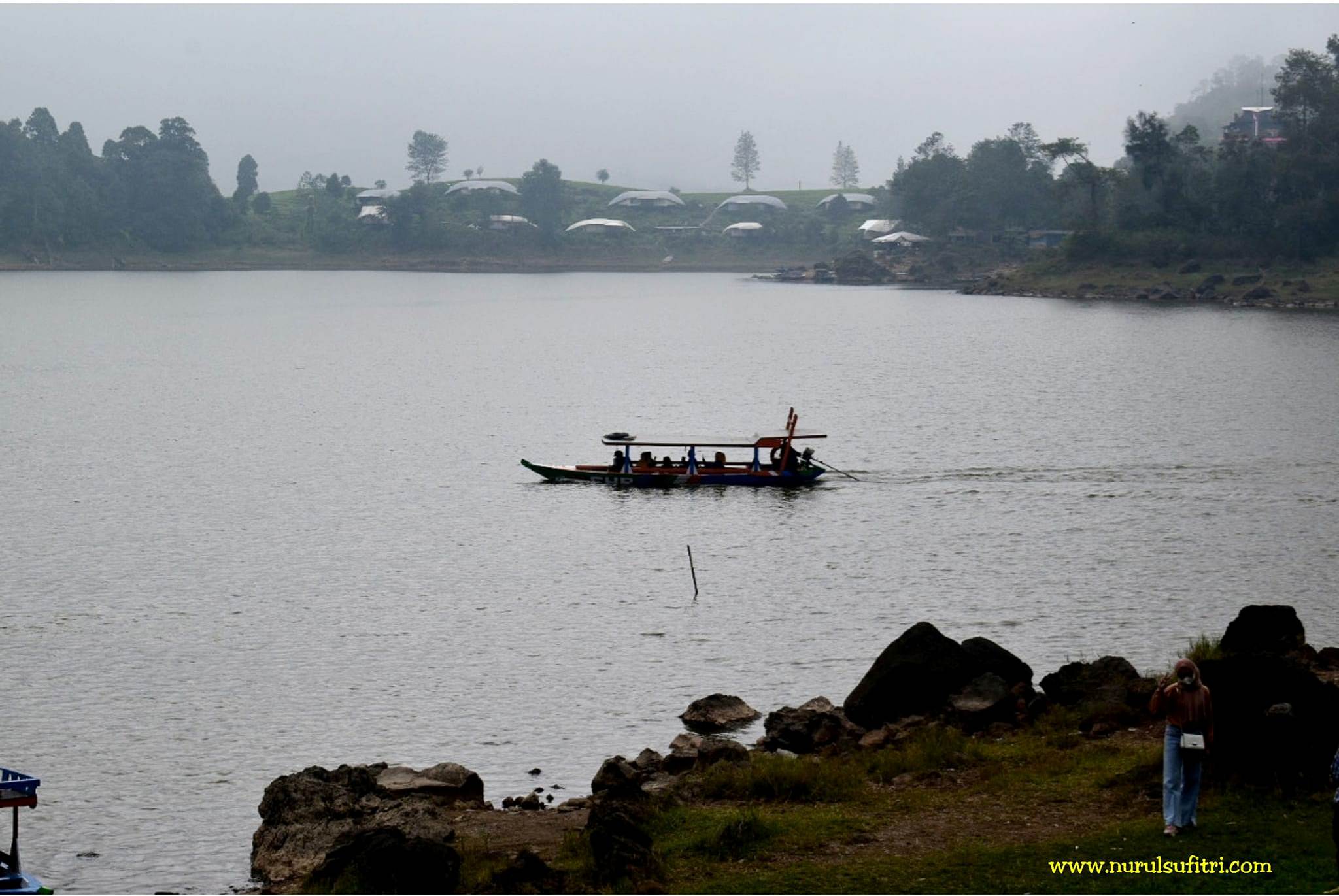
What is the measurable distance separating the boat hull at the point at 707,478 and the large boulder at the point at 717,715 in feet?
96.1

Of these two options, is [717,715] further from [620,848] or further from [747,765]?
[620,848]

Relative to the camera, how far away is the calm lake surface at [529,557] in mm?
30984

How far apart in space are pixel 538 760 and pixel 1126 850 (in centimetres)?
1384

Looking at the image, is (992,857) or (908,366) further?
(908,366)

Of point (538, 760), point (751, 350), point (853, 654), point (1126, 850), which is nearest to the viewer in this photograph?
point (1126, 850)

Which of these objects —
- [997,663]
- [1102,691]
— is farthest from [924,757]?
[997,663]

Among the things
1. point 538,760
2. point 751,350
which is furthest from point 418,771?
point 751,350

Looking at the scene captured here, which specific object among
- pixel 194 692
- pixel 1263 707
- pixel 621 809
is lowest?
pixel 194 692

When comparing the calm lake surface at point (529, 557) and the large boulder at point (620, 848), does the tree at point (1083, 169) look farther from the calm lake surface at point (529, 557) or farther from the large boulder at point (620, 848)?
the large boulder at point (620, 848)

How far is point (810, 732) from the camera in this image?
89.5ft

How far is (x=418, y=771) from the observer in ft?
86.3

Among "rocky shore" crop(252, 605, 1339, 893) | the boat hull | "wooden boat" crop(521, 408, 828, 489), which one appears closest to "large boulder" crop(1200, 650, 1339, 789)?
"rocky shore" crop(252, 605, 1339, 893)

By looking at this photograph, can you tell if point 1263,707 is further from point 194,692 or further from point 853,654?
point 194,692

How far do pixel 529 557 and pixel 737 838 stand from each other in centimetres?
3051
